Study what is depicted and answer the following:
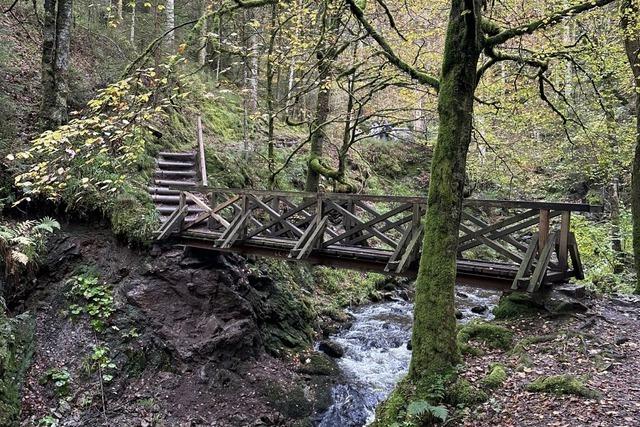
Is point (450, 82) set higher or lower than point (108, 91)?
higher

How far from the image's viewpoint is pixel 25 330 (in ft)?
26.2

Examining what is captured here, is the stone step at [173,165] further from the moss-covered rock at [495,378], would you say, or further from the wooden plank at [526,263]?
the moss-covered rock at [495,378]

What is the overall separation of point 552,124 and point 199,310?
11289 millimetres

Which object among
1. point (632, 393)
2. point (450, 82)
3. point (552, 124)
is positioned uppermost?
point (552, 124)

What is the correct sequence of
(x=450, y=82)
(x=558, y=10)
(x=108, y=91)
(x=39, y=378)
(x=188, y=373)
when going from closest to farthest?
(x=108, y=91) < (x=450, y=82) < (x=558, y=10) < (x=39, y=378) < (x=188, y=373)

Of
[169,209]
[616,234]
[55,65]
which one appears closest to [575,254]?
[616,234]

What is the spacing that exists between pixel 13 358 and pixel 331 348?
5.88 meters

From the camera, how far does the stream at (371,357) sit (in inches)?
337

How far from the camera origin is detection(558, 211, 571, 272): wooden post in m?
6.55

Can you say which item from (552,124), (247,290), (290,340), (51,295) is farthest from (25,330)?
(552,124)

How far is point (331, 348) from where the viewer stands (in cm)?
1038

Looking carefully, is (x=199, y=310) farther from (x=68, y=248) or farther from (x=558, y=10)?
(x=558, y=10)

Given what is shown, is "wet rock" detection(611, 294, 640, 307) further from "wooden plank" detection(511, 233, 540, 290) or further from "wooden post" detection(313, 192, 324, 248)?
"wooden post" detection(313, 192, 324, 248)

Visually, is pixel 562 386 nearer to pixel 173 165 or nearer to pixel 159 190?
pixel 159 190
